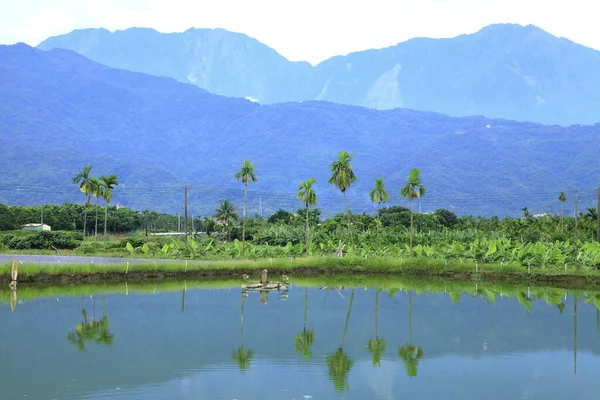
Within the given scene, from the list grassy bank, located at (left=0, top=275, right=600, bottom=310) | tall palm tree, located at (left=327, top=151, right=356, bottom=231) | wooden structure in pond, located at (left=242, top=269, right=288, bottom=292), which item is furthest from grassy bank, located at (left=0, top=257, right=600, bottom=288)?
tall palm tree, located at (left=327, top=151, right=356, bottom=231)

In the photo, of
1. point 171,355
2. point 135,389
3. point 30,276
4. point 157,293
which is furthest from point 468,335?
point 30,276

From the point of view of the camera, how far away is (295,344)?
23719 millimetres

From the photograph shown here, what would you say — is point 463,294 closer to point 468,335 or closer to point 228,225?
point 468,335

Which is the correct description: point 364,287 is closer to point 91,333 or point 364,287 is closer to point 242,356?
point 91,333

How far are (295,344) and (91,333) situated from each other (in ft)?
20.0

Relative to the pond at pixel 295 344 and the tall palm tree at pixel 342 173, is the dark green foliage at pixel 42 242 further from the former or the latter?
the pond at pixel 295 344

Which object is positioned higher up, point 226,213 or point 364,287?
point 226,213

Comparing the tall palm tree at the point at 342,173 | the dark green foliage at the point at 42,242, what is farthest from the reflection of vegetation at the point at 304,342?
the dark green foliage at the point at 42,242

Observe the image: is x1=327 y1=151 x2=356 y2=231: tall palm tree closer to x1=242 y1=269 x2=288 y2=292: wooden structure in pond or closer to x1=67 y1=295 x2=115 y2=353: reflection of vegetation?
x1=242 y1=269 x2=288 y2=292: wooden structure in pond

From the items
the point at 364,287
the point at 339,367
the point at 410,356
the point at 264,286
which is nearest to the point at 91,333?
the point at 339,367

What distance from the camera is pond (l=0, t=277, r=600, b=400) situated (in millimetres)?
18375

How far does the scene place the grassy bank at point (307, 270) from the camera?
38.3 meters

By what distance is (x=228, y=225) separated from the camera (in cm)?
8369

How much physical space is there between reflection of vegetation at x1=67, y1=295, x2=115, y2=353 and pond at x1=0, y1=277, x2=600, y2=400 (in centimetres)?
6
